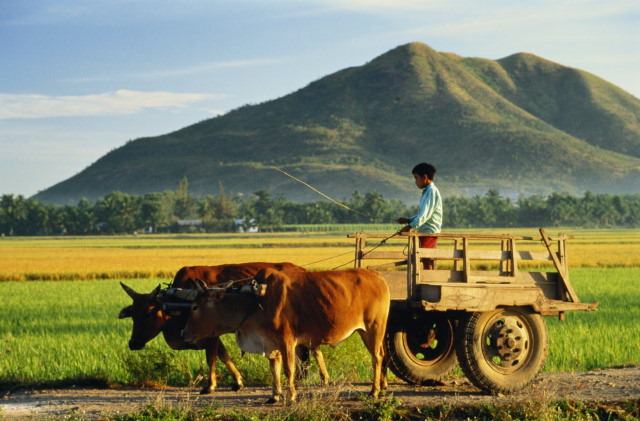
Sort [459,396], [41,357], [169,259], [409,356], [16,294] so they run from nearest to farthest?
[459,396], [409,356], [41,357], [16,294], [169,259]

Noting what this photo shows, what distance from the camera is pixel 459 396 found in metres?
14.0

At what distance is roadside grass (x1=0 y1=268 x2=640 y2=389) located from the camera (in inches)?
627

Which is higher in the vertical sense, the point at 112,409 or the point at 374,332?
the point at 374,332

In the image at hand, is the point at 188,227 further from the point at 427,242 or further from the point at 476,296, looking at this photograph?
the point at 476,296

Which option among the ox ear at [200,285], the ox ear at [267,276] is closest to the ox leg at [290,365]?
the ox ear at [267,276]

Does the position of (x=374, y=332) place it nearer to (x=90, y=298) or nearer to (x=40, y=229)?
(x=90, y=298)

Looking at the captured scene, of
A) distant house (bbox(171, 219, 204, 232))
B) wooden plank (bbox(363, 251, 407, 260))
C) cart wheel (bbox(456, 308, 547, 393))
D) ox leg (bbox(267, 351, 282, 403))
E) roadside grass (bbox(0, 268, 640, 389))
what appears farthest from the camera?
distant house (bbox(171, 219, 204, 232))

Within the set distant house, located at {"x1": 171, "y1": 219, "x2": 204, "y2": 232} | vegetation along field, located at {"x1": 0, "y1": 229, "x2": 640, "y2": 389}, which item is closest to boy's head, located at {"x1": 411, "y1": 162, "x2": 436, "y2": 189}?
vegetation along field, located at {"x1": 0, "y1": 229, "x2": 640, "y2": 389}

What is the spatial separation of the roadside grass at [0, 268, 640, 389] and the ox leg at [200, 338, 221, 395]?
1.21ft

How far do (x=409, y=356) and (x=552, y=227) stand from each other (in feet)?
503

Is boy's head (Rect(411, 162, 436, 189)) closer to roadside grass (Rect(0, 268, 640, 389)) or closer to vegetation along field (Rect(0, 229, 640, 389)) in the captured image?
vegetation along field (Rect(0, 229, 640, 389))

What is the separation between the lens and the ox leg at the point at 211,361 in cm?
1402

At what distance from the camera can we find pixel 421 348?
1542 cm

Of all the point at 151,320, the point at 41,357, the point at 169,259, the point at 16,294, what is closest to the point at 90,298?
the point at 16,294
